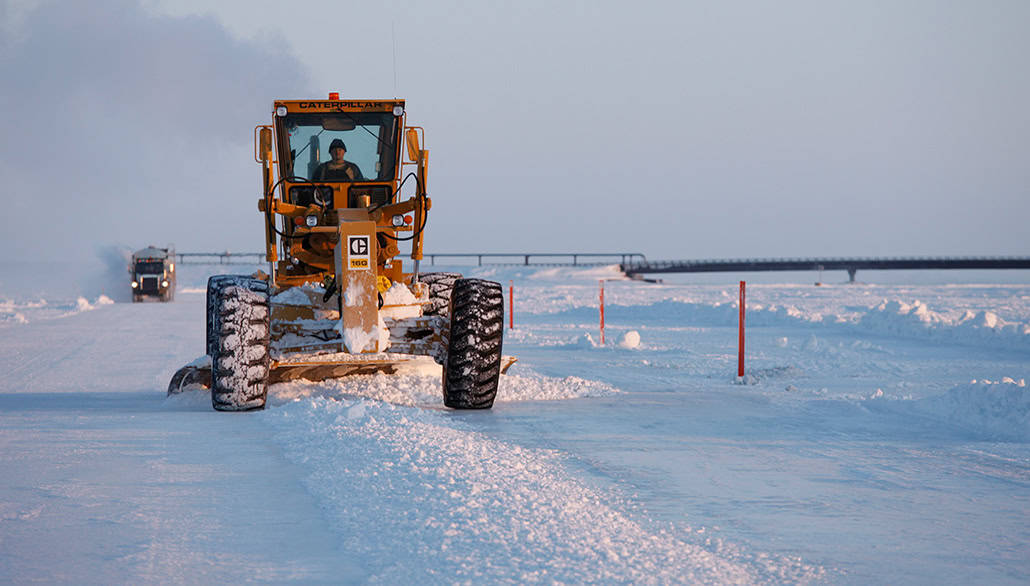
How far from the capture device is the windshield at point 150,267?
4581 cm

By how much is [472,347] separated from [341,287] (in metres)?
1.43

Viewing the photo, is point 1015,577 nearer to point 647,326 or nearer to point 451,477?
point 451,477

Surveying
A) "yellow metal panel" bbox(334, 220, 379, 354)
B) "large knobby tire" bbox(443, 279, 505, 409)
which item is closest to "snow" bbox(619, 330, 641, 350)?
"large knobby tire" bbox(443, 279, 505, 409)

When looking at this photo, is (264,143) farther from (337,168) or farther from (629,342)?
(629,342)

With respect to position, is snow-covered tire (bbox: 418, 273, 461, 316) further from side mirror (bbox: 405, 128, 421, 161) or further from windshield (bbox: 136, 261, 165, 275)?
windshield (bbox: 136, 261, 165, 275)

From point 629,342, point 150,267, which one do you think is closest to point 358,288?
point 629,342

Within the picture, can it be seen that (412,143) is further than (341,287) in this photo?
Yes

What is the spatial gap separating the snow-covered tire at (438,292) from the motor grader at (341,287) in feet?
0.06

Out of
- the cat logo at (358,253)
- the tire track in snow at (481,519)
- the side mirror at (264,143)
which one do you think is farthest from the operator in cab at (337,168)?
the tire track in snow at (481,519)

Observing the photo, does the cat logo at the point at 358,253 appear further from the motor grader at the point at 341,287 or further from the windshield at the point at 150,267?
the windshield at the point at 150,267

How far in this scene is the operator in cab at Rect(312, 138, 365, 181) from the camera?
439 inches

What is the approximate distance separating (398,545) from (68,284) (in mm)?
59472

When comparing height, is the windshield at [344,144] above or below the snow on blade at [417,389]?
above

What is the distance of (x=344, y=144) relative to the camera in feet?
36.9
